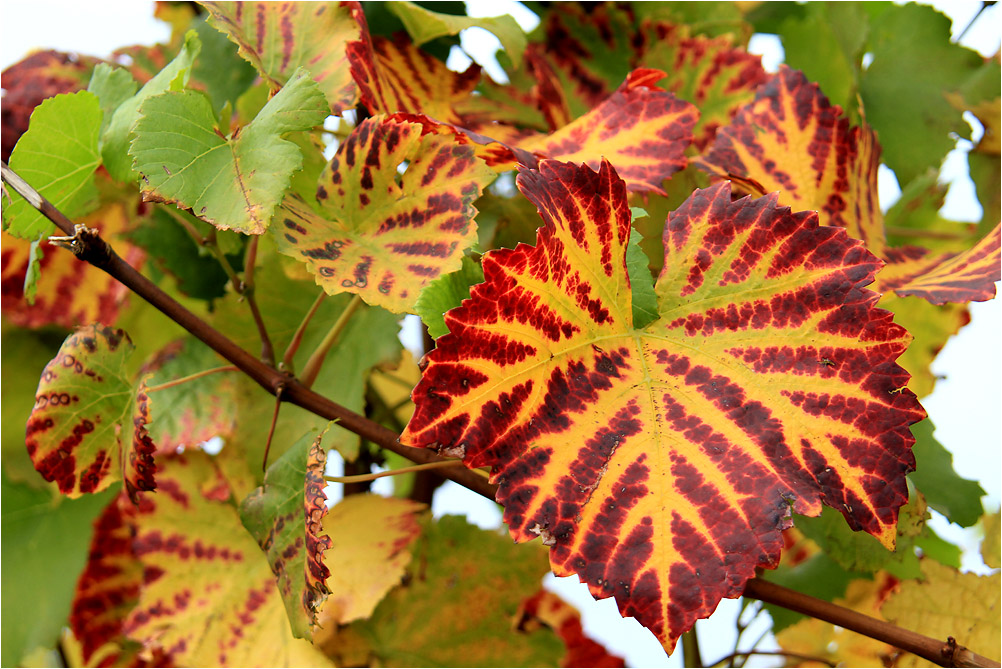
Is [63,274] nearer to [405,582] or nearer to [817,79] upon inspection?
[405,582]

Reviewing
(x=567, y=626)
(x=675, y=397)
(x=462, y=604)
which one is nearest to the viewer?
(x=675, y=397)

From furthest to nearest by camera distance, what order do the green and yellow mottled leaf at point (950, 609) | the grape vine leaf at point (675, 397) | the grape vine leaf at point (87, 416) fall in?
the green and yellow mottled leaf at point (950, 609), the grape vine leaf at point (87, 416), the grape vine leaf at point (675, 397)

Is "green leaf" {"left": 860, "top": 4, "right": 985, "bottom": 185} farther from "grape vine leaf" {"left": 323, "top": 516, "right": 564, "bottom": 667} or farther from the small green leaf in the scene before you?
the small green leaf

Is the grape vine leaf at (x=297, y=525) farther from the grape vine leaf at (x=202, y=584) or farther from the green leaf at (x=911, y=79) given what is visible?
the green leaf at (x=911, y=79)

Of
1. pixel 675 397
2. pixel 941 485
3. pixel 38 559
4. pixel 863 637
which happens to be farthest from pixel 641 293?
pixel 38 559

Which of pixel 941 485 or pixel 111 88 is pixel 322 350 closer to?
pixel 111 88

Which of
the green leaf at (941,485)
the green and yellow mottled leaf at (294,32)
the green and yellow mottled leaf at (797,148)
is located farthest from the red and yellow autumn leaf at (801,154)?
the green and yellow mottled leaf at (294,32)

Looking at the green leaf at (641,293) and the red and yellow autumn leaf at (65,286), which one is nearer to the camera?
the green leaf at (641,293)
